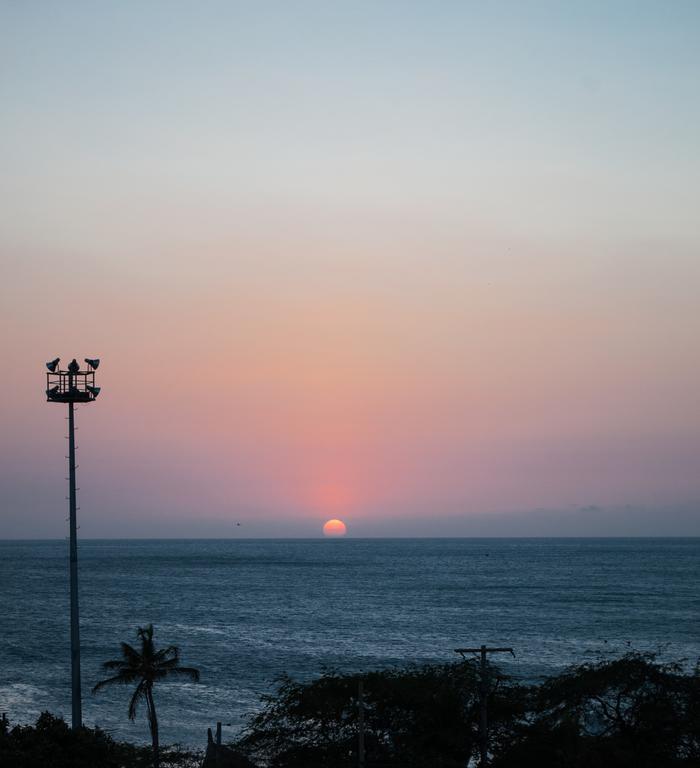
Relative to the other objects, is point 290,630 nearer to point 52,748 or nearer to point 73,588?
point 73,588

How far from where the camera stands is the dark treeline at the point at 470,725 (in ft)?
113

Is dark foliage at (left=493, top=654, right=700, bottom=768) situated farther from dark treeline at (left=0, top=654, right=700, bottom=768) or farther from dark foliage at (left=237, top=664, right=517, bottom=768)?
dark foliage at (left=237, top=664, right=517, bottom=768)

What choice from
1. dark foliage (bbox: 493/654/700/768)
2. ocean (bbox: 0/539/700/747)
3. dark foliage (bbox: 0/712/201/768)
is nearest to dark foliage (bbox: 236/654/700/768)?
dark foliage (bbox: 493/654/700/768)

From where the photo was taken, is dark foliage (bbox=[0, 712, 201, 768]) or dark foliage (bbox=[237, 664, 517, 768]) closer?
dark foliage (bbox=[0, 712, 201, 768])

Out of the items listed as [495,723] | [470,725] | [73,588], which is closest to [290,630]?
[495,723]

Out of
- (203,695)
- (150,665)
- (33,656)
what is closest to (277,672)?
(203,695)

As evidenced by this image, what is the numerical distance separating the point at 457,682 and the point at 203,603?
110m

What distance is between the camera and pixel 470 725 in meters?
38.0

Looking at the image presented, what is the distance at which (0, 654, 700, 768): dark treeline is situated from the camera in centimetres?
3459

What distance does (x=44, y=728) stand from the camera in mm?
32531

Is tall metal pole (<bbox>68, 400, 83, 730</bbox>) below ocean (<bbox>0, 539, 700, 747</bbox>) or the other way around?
the other way around

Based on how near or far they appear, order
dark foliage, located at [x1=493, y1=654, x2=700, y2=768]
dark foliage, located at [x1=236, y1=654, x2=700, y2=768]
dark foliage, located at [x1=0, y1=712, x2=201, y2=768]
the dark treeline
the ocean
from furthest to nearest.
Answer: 1. the ocean
2. dark foliage, located at [x1=236, y1=654, x2=700, y2=768]
3. the dark treeline
4. dark foliage, located at [x1=493, y1=654, x2=700, y2=768]
5. dark foliage, located at [x1=0, y1=712, x2=201, y2=768]

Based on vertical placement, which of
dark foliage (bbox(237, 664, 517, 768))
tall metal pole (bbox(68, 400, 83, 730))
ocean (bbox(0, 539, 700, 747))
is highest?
tall metal pole (bbox(68, 400, 83, 730))

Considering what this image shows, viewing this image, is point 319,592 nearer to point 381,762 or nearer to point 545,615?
point 545,615
